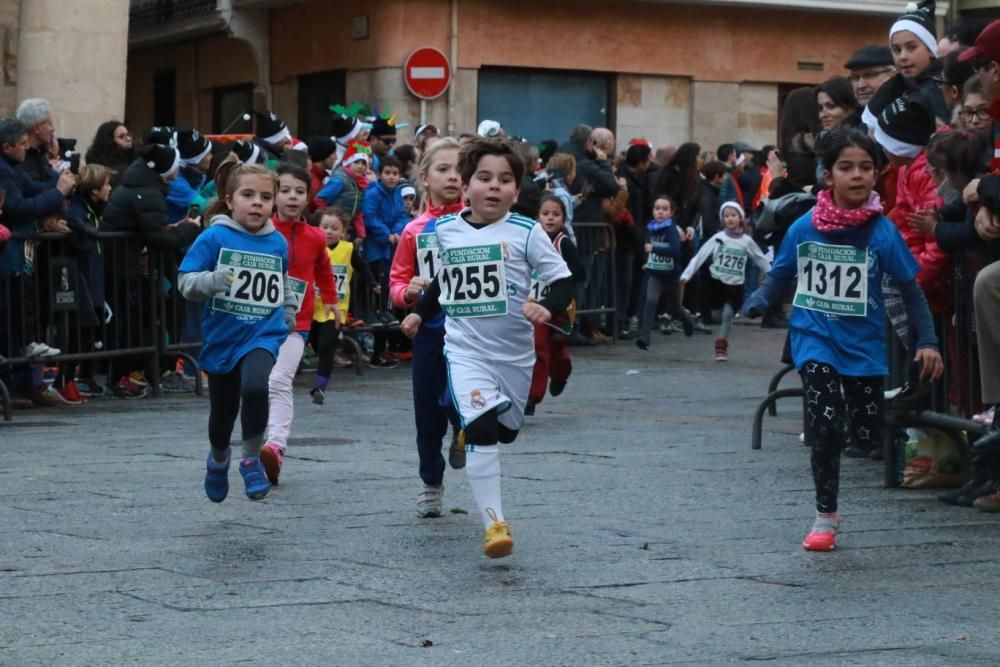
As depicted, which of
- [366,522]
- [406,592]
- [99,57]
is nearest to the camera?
[406,592]

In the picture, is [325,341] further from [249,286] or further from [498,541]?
[498,541]

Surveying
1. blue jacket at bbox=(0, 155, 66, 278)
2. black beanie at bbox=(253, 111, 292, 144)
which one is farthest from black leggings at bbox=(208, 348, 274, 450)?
black beanie at bbox=(253, 111, 292, 144)

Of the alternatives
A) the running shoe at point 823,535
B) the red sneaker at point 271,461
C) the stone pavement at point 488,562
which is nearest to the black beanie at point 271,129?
the stone pavement at point 488,562

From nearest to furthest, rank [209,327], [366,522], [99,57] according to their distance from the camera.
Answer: [366,522], [209,327], [99,57]

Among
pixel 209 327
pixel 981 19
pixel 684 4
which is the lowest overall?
pixel 209 327

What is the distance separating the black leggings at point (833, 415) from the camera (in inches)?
313

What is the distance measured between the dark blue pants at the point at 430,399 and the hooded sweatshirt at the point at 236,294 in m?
0.76

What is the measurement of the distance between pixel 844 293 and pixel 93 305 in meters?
7.73

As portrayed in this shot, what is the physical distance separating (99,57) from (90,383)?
31.4 feet

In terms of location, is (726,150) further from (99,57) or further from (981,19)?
(981,19)

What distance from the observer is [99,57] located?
23.9m

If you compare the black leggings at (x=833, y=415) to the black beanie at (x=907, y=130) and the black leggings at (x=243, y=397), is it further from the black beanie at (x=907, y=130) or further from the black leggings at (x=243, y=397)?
the black leggings at (x=243, y=397)

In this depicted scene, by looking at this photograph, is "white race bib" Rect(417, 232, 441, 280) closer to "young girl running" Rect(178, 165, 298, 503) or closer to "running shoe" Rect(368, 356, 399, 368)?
"young girl running" Rect(178, 165, 298, 503)

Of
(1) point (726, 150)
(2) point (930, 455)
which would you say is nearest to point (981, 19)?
(2) point (930, 455)
